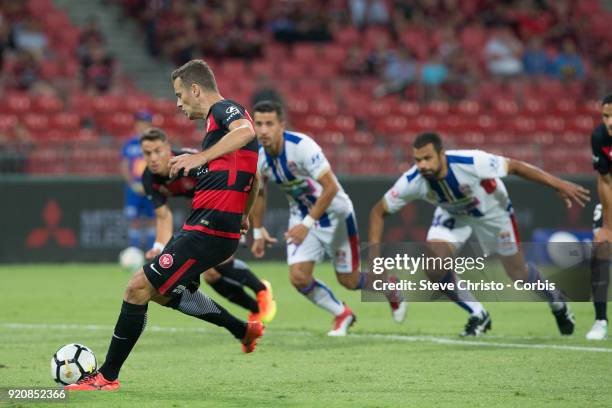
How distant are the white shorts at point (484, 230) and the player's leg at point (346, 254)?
743 millimetres

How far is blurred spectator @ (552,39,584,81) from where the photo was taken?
2688 cm

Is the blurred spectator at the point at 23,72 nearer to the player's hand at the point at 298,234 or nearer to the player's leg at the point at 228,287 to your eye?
the player's leg at the point at 228,287

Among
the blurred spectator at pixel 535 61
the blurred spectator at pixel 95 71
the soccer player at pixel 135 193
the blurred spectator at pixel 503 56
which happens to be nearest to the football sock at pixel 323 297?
Result: the soccer player at pixel 135 193

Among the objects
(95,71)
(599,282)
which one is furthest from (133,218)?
(599,282)

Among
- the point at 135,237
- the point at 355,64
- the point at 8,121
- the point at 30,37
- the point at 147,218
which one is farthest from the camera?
the point at 355,64

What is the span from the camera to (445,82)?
25.6m

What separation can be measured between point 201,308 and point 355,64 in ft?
56.5

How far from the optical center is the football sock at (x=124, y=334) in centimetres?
768

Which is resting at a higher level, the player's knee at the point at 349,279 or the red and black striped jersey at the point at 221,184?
the red and black striped jersey at the point at 221,184

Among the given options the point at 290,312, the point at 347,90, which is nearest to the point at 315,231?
the point at 290,312

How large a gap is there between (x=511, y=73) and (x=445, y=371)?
1879 cm

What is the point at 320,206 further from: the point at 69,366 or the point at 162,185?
the point at 69,366

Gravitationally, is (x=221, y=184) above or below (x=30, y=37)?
above

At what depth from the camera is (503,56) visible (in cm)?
2673
